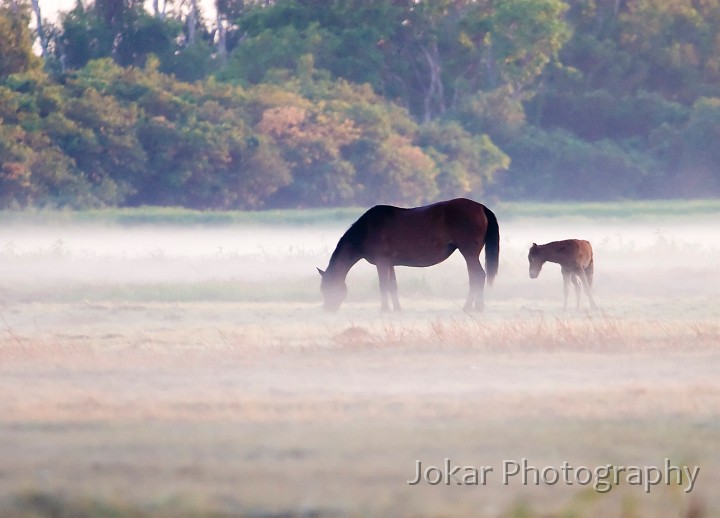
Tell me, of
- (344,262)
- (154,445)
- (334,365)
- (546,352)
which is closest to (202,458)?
(154,445)

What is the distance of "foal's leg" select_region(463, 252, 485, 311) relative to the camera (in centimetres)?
1653

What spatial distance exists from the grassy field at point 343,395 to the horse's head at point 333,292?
305mm

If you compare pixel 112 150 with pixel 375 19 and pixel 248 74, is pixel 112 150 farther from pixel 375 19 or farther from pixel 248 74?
pixel 375 19

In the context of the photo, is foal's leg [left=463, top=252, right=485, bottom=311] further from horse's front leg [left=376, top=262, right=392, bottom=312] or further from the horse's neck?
the horse's neck

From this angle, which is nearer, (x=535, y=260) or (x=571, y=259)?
(x=571, y=259)

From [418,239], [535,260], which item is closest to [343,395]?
[418,239]

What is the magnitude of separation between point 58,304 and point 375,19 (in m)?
37.1

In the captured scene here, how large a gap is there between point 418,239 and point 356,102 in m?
31.2

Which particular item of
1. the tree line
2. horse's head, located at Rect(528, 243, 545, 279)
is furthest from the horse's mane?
the tree line

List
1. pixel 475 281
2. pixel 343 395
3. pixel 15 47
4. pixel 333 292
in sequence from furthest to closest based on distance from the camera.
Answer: pixel 15 47 → pixel 333 292 → pixel 475 281 → pixel 343 395

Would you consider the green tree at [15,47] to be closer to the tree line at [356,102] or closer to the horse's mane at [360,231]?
the tree line at [356,102]

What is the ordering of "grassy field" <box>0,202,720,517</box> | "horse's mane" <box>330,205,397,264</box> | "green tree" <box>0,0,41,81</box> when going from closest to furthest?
"grassy field" <box>0,202,720,517</box> < "horse's mane" <box>330,205,397,264</box> < "green tree" <box>0,0,41,81</box>

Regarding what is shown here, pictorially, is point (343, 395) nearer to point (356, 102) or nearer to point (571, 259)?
point (571, 259)

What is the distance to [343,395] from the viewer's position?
10008 millimetres
